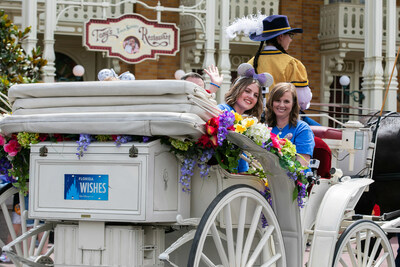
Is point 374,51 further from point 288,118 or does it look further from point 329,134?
Result: point 288,118

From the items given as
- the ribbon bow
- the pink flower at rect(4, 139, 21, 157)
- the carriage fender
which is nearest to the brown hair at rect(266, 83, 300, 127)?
the ribbon bow

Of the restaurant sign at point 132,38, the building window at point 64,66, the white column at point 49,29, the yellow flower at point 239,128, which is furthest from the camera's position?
the building window at point 64,66

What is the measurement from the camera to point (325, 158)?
6.39 meters

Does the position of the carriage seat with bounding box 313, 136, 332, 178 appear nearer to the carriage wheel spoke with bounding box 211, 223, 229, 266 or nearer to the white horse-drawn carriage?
the white horse-drawn carriage

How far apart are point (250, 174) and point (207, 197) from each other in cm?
47

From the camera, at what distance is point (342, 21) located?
20344mm

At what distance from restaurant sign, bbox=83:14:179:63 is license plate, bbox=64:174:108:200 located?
34.4 ft

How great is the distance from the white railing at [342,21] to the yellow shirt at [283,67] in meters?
13.7

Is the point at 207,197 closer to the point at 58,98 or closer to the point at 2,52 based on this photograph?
the point at 58,98

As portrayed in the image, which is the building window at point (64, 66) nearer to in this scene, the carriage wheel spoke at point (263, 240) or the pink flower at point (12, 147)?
the pink flower at point (12, 147)

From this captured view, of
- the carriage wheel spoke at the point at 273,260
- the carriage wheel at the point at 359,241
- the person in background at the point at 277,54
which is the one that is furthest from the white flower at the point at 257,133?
the person in background at the point at 277,54

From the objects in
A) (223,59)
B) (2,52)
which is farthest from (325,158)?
(223,59)

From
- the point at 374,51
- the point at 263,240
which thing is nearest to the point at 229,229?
the point at 263,240

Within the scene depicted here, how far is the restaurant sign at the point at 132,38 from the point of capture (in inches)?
603
